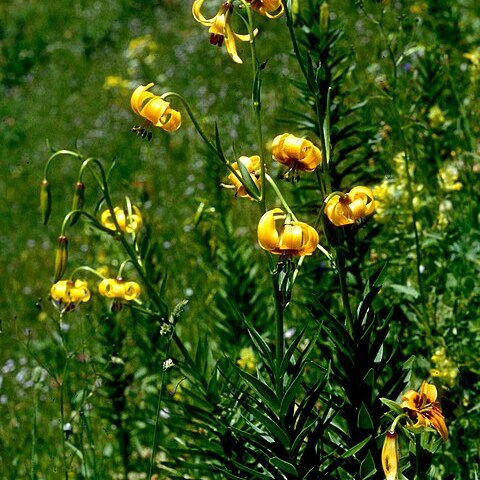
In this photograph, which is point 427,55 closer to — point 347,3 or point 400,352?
point 400,352

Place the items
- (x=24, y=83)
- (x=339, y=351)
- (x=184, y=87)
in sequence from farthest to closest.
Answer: (x=24, y=83) → (x=184, y=87) → (x=339, y=351)

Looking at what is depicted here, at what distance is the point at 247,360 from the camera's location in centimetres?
237

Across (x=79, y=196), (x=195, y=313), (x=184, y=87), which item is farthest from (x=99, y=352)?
(x=184, y=87)

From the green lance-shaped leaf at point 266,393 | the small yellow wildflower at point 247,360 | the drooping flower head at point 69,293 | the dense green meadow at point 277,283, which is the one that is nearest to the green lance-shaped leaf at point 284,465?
the dense green meadow at point 277,283

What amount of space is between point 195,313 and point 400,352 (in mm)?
1130

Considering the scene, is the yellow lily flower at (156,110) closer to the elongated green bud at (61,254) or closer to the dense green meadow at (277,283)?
the dense green meadow at (277,283)

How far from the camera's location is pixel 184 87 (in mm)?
6609

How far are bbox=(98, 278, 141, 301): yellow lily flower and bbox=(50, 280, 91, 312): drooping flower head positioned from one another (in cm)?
9

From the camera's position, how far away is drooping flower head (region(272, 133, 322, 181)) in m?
1.36

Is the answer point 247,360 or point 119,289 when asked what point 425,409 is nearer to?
→ point 119,289

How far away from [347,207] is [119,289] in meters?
0.77

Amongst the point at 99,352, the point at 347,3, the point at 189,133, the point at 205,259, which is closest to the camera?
the point at 99,352

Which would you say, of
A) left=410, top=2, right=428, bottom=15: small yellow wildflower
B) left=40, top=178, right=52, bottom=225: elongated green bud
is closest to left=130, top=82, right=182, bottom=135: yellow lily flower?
left=40, top=178, right=52, bottom=225: elongated green bud

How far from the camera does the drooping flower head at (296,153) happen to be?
1.36 metres
